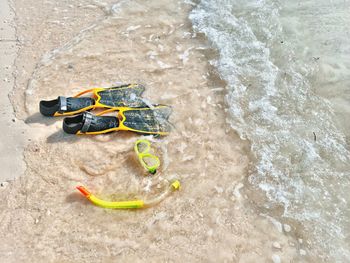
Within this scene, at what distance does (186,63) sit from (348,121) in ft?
7.76

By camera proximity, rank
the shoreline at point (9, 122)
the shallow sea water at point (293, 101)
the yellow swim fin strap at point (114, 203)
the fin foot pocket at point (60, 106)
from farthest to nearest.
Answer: the fin foot pocket at point (60, 106) < the shoreline at point (9, 122) < the shallow sea water at point (293, 101) < the yellow swim fin strap at point (114, 203)

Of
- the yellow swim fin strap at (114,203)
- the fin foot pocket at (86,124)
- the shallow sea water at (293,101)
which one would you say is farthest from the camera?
the fin foot pocket at (86,124)

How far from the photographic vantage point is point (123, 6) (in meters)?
7.12

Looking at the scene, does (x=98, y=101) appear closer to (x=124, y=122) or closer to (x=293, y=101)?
(x=124, y=122)

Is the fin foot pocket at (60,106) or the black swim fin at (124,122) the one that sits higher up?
the fin foot pocket at (60,106)

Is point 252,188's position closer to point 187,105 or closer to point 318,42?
point 187,105

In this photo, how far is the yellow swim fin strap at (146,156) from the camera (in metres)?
4.16

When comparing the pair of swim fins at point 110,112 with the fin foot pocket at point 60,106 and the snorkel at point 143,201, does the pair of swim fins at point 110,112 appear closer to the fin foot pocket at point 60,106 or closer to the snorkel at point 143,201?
the fin foot pocket at point 60,106

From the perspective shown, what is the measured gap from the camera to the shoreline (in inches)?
164

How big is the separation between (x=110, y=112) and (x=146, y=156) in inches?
36.2

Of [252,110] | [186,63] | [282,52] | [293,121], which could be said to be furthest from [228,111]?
[282,52]

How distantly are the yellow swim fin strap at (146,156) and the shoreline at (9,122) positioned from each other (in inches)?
48.1

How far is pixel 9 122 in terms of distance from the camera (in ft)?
15.2

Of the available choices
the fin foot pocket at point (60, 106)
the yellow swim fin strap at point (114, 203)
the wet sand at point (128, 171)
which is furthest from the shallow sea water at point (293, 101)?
the fin foot pocket at point (60, 106)
